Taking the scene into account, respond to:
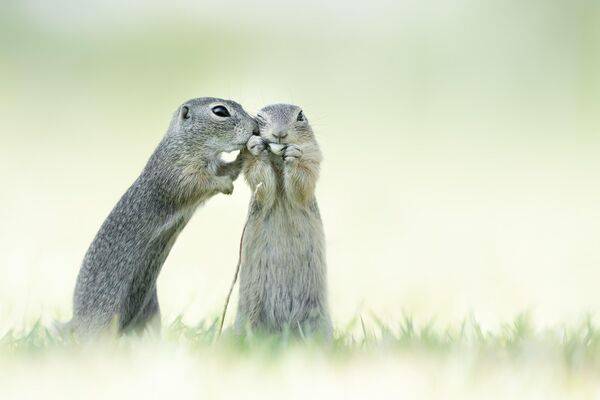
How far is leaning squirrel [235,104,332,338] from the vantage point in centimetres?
535

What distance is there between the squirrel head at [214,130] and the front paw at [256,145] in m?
0.08

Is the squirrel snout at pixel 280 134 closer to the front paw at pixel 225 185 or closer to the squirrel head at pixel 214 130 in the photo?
the squirrel head at pixel 214 130

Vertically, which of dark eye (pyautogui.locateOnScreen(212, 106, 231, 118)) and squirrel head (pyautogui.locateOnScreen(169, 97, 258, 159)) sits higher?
dark eye (pyautogui.locateOnScreen(212, 106, 231, 118))

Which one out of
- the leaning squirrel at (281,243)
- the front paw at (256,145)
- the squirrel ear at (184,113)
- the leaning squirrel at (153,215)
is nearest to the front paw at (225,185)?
the leaning squirrel at (153,215)

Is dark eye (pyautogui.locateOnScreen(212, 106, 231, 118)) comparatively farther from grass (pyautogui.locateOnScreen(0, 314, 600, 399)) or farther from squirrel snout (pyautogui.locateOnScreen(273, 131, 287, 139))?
grass (pyautogui.locateOnScreen(0, 314, 600, 399))

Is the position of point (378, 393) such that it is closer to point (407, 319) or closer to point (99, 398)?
point (99, 398)

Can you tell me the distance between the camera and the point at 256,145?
17.7 ft

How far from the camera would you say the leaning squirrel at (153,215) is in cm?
532

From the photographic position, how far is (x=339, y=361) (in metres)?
4.54

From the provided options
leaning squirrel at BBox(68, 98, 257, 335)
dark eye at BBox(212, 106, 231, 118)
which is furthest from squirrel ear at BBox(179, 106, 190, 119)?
dark eye at BBox(212, 106, 231, 118)

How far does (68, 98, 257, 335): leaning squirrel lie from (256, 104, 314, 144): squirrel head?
0.28 ft

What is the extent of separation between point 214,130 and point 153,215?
0.61 m

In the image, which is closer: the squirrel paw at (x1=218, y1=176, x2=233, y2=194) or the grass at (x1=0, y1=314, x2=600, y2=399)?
the grass at (x1=0, y1=314, x2=600, y2=399)

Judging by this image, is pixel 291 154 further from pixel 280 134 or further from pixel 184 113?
pixel 184 113
